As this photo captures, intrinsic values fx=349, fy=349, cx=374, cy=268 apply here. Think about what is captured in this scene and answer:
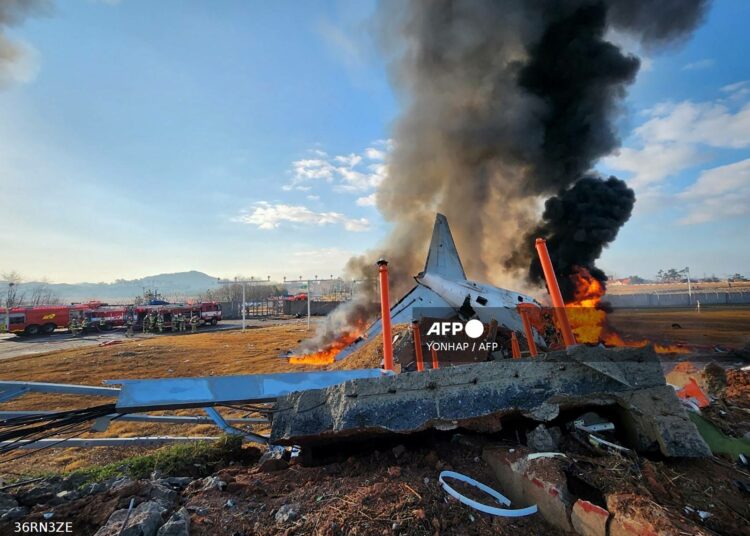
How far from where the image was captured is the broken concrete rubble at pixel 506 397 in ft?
9.36

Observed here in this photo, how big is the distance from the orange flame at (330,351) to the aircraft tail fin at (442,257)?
410 centimetres

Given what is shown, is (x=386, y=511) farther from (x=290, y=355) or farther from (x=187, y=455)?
(x=290, y=355)

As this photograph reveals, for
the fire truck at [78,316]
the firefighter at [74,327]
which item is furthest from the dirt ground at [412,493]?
the fire truck at [78,316]

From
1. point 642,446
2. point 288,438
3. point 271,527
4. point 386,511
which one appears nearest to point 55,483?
point 288,438

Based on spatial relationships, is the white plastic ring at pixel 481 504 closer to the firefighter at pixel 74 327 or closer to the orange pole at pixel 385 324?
the orange pole at pixel 385 324

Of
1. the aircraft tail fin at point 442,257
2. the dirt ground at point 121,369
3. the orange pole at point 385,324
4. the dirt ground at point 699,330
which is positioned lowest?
the dirt ground at point 121,369

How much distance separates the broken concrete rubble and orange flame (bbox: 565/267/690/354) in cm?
1081

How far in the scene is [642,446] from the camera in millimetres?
2771

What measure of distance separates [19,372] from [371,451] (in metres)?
18.8

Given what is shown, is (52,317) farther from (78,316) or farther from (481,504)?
(481,504)

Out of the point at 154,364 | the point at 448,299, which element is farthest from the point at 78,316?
the point at 448,299

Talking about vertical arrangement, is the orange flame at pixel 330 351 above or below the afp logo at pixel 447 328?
below

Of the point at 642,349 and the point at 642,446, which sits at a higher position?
the point at 642,349

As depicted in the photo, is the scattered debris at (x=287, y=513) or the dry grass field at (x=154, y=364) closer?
the scattered debris at (x=287, y=513)
